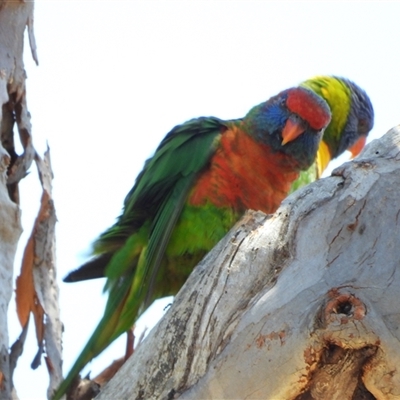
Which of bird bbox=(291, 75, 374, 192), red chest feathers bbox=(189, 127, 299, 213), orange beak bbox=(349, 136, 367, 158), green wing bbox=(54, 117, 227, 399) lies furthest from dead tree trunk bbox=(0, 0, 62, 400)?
orange beak bbox=(349, 136, 367, 158)

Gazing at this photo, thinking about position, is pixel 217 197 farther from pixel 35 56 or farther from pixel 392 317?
pixel 392 317

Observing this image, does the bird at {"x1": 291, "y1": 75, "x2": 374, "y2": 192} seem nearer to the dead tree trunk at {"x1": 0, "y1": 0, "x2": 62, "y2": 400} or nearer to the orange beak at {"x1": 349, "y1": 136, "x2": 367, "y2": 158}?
the orange beak at {"x1": 349, "y1": 136, "x2": 367, "y2": 158}

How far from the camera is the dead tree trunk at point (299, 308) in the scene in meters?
1.84

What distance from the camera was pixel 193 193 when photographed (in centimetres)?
353

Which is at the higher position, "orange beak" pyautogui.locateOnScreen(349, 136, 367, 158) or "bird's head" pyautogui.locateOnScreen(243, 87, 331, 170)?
"bird's head" pyautogui.locateOnScreen(243, 87, 331, 170)

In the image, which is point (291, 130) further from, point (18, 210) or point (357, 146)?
point (18, 210)

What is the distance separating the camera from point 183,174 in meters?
3.55

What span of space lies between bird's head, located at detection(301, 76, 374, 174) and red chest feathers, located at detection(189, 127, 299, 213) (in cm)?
96

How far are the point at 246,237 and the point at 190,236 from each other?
4.15ft

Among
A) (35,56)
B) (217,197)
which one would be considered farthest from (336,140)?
(35,56)

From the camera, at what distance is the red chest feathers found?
3.50m

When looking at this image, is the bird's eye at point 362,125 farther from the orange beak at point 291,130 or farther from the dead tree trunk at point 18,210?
the dead tree trunk at point 18,210

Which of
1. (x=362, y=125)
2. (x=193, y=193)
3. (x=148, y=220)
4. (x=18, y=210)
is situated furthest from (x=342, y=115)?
(x=18, y=210)

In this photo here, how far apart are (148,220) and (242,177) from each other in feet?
1.82
